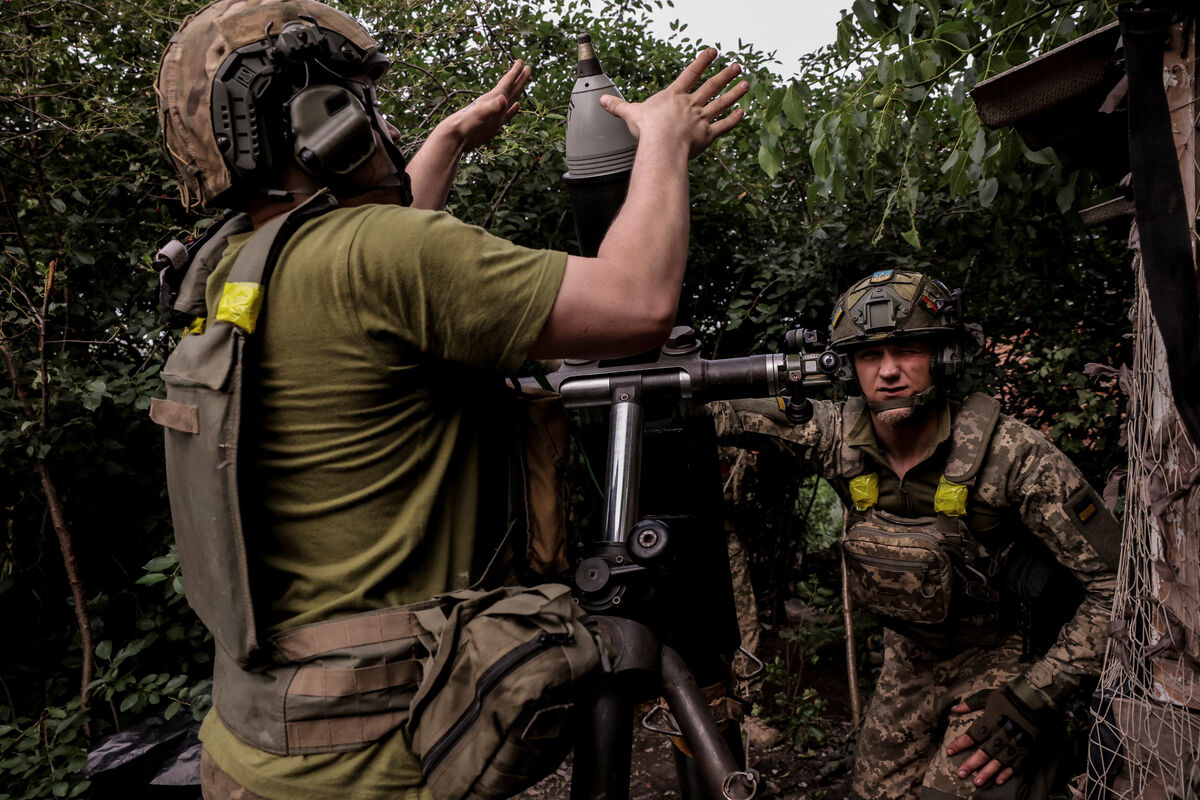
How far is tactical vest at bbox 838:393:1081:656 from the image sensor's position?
2889 millimetres

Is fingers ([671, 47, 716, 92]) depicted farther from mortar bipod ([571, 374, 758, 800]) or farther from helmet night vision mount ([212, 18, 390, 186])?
mortar bipod ([571, 374, 758, 800])

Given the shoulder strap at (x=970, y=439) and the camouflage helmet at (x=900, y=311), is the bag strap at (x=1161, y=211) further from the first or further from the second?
the camouflage helmet at (x=900, y=311)

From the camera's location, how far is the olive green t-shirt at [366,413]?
1.26m

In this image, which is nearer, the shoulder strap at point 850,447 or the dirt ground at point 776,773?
the shoulder strap at point 850,447

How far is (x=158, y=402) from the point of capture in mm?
1431

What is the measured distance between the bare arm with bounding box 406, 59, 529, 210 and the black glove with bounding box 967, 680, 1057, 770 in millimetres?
2367

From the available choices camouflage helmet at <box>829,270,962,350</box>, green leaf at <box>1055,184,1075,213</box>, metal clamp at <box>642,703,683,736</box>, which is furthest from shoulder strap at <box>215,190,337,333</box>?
green leaf at <box>1055,184,1075,213</box>

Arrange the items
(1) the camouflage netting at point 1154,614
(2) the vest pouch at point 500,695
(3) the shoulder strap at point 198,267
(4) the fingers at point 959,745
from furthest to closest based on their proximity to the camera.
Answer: (4) the fingers at point 959,745 → (1) the camouflage netting at point 1154,614 → (3) the shoulder strap at point 198,267 → (2) the vest pouch at point 500,695

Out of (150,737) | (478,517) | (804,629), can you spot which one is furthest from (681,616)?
(804,629)

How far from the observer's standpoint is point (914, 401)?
3002 millimetres

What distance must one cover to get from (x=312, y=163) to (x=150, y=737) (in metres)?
2.68

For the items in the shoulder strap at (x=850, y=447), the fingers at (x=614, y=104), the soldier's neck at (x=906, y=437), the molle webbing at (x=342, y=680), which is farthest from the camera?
the shoulder strap at (x=850, y=447)

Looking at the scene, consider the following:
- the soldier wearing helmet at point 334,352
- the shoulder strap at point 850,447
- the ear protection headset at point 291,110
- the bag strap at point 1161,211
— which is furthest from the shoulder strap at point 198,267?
the shoulder strap at point 850,447

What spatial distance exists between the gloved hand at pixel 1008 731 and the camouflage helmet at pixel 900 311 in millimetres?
1231
